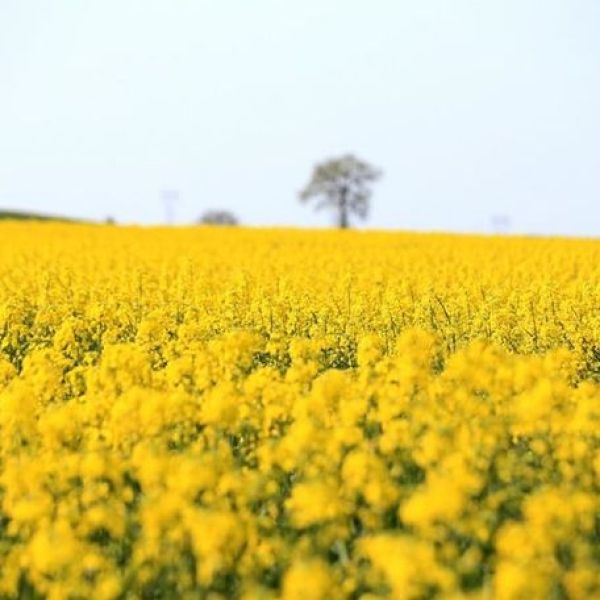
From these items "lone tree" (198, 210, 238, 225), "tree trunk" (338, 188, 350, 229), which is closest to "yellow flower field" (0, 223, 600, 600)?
"tree trunk" (338, 188, 350, 229)

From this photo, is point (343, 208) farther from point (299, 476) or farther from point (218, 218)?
point (299, 476)

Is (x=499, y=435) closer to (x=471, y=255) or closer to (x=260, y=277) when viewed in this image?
(x=260, y=277)

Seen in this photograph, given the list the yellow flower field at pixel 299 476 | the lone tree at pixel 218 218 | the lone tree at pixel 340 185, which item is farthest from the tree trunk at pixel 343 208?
the yellow flower field at pixel 299 476

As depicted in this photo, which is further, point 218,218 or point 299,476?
point 218,218

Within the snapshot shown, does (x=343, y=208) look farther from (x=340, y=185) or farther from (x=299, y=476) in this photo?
(x=299, y=476)

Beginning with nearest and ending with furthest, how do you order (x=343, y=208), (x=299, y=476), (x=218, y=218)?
(x=299, y=476) → (x=343, y=208) → (x=218, y=218)

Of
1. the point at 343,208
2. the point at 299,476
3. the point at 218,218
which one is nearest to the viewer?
the point at 299,476

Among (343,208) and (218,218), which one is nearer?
(343,208)

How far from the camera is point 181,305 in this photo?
15883mm

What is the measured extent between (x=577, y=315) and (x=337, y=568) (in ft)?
29.0

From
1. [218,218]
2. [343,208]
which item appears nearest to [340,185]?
[343,208]

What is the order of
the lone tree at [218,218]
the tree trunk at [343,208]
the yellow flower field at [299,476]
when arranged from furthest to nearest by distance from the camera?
the lone tree at [218,218], the tree trunk at [343,208], the yellow flower field at [299,476]

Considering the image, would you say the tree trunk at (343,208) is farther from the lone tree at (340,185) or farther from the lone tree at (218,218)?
the lone tree at (218,218)

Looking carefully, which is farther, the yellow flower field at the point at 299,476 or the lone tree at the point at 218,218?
the lone tree at the point at 218,218
